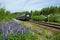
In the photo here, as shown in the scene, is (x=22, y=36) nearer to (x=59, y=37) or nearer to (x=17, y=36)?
(x=17, y=36)

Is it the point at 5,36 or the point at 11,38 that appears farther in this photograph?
the point at 11,38

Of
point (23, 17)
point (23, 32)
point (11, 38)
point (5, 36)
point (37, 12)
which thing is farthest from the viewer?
point (37, 12)

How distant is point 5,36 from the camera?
363 cm

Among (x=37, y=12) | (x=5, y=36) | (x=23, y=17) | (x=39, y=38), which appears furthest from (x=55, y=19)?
(x=37, y=12)

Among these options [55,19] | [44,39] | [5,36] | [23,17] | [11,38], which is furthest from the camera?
[23,17]

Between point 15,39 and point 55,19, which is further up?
point 15,39

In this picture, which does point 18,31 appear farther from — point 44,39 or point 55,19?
point 55,19

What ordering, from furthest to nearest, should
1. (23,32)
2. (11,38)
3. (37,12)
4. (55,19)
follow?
(37,12) < (55,19) < (23,32) < (11,38)

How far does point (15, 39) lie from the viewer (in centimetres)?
489

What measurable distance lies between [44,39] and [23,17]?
32269mm

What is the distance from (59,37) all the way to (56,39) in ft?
0.34

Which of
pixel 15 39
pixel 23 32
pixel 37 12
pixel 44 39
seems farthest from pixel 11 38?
pixel 37 12

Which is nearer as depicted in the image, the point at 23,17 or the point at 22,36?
the point at 22,36

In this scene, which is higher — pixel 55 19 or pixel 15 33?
pixel 15 33
